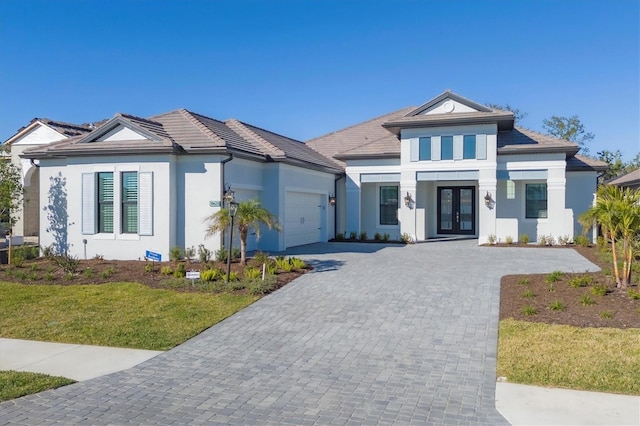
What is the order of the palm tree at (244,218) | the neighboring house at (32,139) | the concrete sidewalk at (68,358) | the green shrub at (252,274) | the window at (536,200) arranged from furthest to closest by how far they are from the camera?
the neighboring house at (32,139) → the window at (536,200) → the palm tree at (244,218) → the green shrub at (252,274) → the concrete sidewalk at (68,358)

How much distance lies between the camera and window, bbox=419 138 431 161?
21.1 m

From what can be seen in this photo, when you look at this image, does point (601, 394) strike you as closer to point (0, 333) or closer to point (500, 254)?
point (0, 333)

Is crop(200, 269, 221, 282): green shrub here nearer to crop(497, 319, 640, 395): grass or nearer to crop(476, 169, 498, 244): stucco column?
crop(497, 319, 640, 395): grass

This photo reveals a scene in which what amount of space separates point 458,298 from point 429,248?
8728mm

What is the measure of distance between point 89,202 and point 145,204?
1.98 metres

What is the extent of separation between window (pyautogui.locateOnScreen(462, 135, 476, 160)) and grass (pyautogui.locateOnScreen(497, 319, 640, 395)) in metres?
13.0

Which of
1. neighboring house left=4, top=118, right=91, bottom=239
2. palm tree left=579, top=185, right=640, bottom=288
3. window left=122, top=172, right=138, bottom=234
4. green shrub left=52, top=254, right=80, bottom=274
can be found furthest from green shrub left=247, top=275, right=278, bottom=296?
neighboring house left=4, top=118, right=91, bottom=239

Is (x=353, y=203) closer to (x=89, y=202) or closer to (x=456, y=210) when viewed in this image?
(x=456, y=210)

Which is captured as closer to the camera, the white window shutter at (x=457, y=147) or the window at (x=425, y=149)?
the white window shutter at (x=457, y=147)

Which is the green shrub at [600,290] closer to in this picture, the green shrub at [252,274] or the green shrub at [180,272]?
the green shrub at [252,274]

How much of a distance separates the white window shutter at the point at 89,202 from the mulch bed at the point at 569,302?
12.1 meters

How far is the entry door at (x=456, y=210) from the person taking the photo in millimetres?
23953

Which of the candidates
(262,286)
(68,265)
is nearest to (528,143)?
(262,286)

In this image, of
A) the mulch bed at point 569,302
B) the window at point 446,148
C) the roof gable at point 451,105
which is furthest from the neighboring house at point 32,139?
the mulch bed at point 569,302
